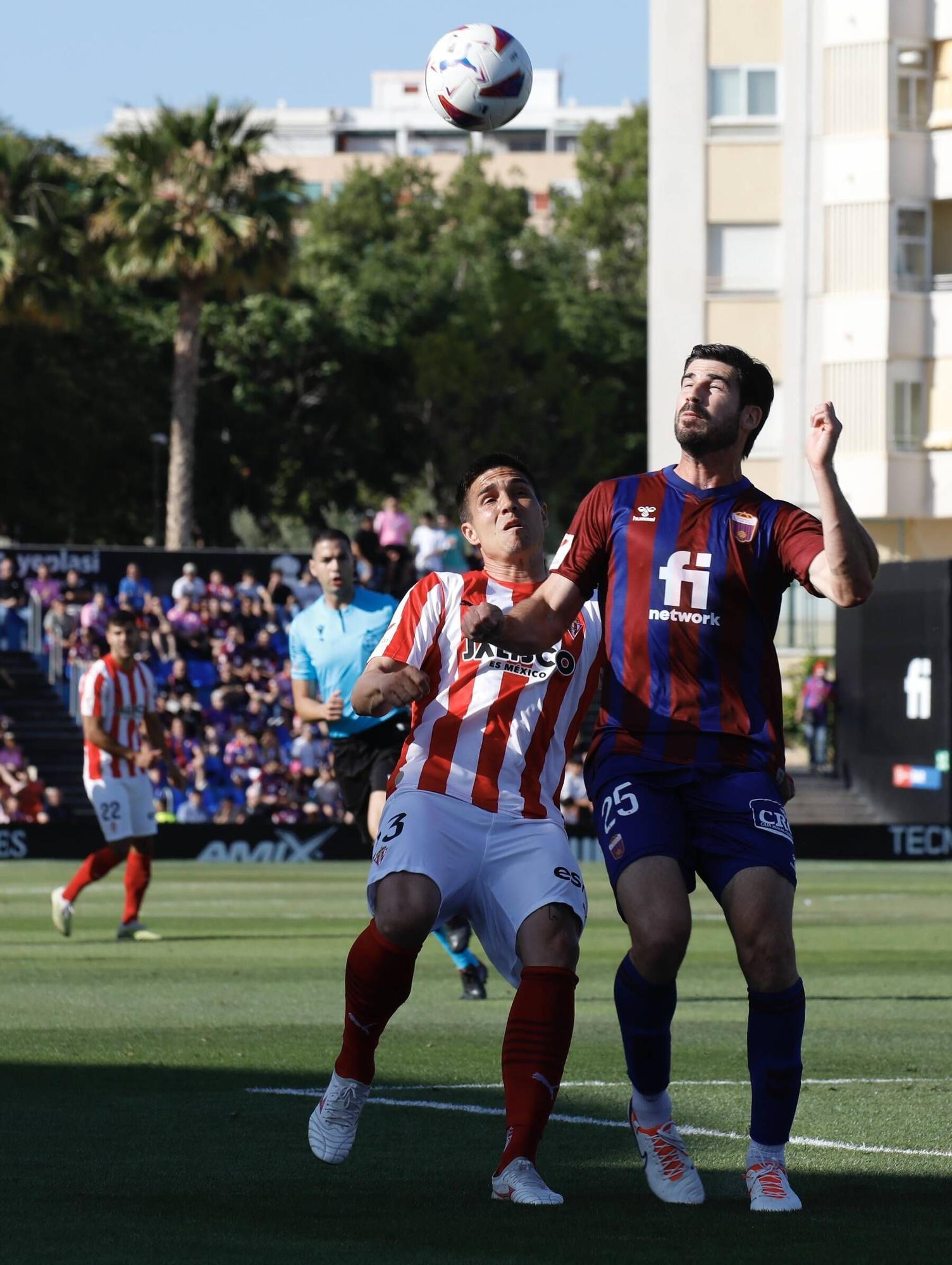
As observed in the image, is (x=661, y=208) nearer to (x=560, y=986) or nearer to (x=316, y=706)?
(x=316, y=706)

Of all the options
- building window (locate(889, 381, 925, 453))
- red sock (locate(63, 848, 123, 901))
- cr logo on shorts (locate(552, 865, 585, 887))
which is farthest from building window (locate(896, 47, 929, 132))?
cr logo on shorts (locate(552, 865, 585, 887))

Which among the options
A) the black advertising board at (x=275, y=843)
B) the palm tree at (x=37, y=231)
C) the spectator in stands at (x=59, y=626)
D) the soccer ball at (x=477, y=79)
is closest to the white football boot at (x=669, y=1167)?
the soccer ball at (x=477, y=79)

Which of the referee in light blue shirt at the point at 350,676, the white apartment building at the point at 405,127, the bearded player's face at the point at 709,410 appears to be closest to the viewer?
the bearded player's face at the point at 709,410

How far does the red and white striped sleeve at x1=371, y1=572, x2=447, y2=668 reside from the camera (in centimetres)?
629

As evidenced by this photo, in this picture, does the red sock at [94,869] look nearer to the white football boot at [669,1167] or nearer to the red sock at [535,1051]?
the red sock at [535,1051]

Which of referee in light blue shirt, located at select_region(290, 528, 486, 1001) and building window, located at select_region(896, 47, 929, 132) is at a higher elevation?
building window, located at select_region(896, 47, 929, 132)

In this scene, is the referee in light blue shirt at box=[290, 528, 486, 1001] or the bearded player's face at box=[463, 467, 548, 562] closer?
the bearded player's face at box=[463, 467, 548, 562]

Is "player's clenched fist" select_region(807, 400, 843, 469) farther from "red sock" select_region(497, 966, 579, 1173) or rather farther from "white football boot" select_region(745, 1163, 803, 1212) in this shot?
"white football boot" select_region(745, 1163, 803, 1212)

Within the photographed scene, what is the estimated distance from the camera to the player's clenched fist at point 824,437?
5414 millimetres

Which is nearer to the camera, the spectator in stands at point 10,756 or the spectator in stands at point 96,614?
the spectator in stands at point 10,756

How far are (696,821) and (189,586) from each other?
1084 inches

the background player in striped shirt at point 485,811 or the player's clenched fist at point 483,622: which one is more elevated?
the player's clenched fist at point 483,622

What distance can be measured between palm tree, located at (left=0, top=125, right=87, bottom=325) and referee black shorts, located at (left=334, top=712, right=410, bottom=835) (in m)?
34.2

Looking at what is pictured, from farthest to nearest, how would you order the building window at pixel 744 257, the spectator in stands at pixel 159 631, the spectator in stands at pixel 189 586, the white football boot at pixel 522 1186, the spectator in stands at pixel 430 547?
1. the building window at pixel 744 257
2. the spectator in stands at pixel 189 586
3. the spectator in stands at pixel 159 631
4. the spectator in stands at pixel 430 547
5. the white football boot at pixel 522 1186
